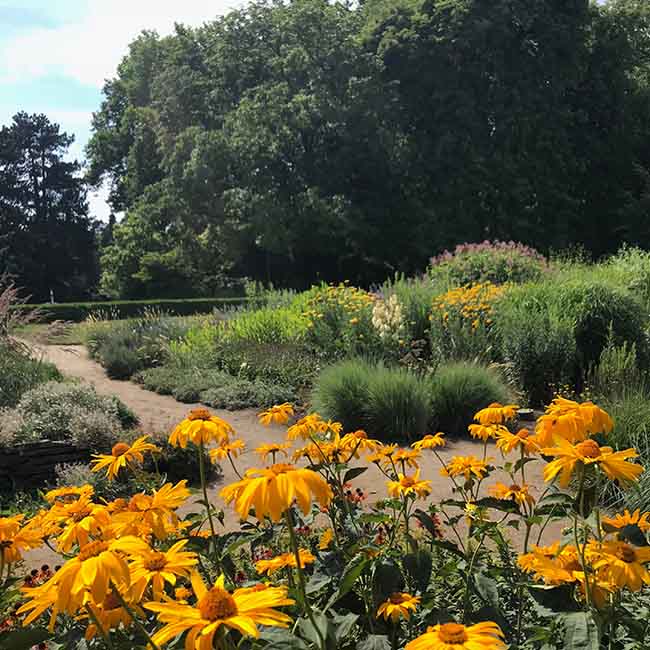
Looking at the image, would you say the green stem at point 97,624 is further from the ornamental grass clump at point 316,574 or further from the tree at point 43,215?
the tree at point 43,215

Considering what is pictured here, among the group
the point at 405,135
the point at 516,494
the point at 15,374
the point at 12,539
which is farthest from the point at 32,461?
the point at 405,135

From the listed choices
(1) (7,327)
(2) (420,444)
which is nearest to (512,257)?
(1) (7,327)

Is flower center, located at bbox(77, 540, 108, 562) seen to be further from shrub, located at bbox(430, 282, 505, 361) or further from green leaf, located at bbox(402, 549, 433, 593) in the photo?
shrub, located at bbox(430, 282, 505, 361)

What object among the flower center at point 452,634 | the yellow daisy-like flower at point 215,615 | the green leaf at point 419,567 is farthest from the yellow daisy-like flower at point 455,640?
the green leaf at point 419,567

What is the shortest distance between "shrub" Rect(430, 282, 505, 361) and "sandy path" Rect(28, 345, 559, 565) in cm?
227

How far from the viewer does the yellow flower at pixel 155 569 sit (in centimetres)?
112

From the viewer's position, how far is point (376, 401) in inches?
240

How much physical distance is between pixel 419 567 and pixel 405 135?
23.7 meters

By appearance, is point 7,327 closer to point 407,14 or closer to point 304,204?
point 304,204

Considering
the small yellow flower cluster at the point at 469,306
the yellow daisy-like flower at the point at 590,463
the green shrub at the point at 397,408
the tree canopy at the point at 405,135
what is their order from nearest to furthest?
the yellow daisy-like flower at the point at 590,463 → the green shrub at the point at 397,408 → the small yellow flower cluster at the point at 469,306 → the tree canopy at the point at 405,135

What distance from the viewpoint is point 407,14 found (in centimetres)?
2361

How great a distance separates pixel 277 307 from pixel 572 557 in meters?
10.8

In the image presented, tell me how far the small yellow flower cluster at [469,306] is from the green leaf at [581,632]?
680cm

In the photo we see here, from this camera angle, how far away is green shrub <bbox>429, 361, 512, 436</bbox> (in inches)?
249
